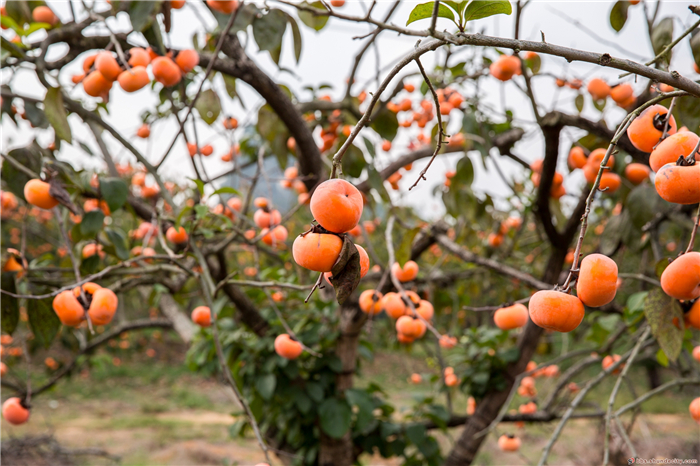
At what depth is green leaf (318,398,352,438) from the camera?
Result: 6.11 ft

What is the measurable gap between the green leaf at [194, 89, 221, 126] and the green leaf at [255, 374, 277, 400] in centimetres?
103

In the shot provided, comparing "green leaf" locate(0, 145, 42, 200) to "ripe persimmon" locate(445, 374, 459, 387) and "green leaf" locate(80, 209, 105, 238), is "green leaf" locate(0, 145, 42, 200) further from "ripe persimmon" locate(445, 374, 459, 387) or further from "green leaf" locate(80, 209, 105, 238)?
"ripe persimmon" locate(445, 374, 459, 387)

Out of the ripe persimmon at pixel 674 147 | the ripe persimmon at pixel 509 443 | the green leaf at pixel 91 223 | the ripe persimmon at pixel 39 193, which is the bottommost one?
the ripe persimmon at pixel 509 443

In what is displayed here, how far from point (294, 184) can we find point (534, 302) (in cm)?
230

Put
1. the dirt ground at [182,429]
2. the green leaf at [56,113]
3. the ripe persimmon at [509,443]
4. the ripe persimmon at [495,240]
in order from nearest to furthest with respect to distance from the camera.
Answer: the green leaf at [56,113] < the ripe persimmon at [509,443] < the ripe persimmon at [495,240] < the dirt ground at [182,429]

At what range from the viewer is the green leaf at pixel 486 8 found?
2.03 feet

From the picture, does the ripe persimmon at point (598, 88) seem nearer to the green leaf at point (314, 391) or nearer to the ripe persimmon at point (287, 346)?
the ripe persimmon at point (287, 346)

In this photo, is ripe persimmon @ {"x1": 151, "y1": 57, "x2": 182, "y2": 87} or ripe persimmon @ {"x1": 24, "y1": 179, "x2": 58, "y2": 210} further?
ripe persimmon @ {"x1": 151, "y1": 57, "x2": 182, "y2": 87}

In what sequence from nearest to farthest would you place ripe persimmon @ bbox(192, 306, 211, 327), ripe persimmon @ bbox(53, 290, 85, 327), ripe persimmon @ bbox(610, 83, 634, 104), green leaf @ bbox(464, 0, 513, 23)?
green leaf @ bbox(464, 0, 513, 23) < ripe persimmon @ bbox(53, 290, 85, 327) < ripe persimmon @ bbox(610, 83, 634, 104) < ripe persimmon @ bbox(192, 306, 211, 327)

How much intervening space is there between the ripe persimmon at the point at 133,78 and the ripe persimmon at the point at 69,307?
1.85ft

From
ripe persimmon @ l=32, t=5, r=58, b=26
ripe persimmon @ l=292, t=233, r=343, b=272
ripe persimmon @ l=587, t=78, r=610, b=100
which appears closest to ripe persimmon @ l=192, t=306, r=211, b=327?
ripe persimmon @ l=32, t=5, r=58, b=26

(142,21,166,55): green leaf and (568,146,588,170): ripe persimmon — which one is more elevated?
(568,146,588,170): ripe persimmon

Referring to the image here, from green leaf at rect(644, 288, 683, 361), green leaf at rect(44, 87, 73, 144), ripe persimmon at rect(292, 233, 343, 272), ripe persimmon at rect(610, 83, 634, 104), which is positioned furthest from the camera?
ripe persimmon at rect(610, 83, 634, 104)

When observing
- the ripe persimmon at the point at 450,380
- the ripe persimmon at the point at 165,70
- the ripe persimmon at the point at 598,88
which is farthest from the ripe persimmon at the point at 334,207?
the ripe persimmon at the point at 450,380
